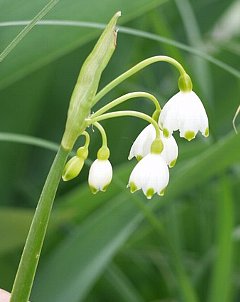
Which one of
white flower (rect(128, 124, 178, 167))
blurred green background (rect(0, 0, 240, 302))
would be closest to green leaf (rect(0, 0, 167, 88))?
blurred green background (rect(0, 0, 240, 302))

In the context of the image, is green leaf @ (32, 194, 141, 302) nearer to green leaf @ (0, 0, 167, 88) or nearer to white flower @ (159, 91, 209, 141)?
green leaf @ (0, 0, 167, 88)

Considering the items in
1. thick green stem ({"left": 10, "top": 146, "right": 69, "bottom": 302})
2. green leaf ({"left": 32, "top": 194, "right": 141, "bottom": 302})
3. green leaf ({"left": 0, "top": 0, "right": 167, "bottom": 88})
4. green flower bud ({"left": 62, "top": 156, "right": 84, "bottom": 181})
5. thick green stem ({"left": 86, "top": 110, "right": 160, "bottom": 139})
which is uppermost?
green leaf ({"left": 0, "top": 0, "right": 167, "bottom": 88})

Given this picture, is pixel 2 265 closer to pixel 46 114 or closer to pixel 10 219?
pixel 10 219

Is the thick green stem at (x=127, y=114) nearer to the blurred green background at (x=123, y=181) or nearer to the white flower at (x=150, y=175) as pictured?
the white flower at (x=150, y=175)

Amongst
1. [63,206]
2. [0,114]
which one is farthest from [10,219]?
[0,114]

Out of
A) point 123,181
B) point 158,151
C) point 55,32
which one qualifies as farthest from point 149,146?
point 123,181

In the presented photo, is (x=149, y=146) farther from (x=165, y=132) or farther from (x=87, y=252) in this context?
(x=87, y=252)
